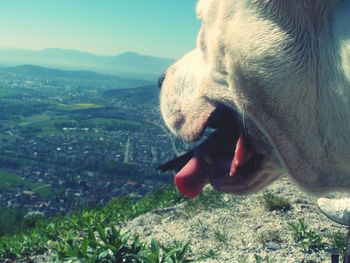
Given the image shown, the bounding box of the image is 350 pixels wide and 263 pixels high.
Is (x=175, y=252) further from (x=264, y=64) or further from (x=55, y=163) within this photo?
(x=55, y=163)

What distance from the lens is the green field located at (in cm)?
4938

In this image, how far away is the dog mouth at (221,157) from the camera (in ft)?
7.27

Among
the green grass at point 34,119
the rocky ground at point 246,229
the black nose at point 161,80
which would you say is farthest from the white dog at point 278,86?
the green grass at point 34,119

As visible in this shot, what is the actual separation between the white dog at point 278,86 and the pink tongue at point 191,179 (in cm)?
33

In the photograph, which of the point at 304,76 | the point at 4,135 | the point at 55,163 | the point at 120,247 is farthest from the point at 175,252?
the point at 4,135

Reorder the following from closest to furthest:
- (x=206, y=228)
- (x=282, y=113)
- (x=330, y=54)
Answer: (x=330, y=54) → (x=282, y=113) → (x=206, y=228)

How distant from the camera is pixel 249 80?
1.80m

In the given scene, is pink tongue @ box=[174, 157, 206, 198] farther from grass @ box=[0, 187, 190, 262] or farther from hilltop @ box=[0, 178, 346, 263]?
grass @ box=[0, 187, 190, 262]

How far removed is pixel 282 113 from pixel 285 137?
120 millimetres

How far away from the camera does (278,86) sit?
1688 mm

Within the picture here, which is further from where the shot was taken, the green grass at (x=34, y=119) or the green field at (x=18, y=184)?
the green grass at (x=34, y=119)

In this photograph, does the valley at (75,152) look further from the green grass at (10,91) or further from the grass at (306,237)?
the grass at (306,237)

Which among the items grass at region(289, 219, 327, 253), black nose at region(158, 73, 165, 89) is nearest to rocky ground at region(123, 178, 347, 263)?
grass at region(289, 219, 327, 253)

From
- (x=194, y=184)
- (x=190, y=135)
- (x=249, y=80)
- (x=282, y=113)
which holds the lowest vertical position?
(x=194, y=184)
